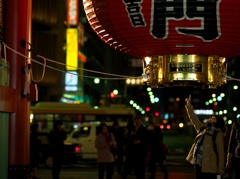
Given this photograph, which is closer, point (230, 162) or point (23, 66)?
point (23, 66)

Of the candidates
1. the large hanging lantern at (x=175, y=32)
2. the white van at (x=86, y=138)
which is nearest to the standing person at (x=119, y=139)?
the white van at (x=86, y=138)

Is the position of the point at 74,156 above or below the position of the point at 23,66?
below

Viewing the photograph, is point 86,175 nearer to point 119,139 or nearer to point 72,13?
point 119,139

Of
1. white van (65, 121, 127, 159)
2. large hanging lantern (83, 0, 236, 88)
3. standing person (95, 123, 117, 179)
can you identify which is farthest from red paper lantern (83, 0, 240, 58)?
white van (65, 121, 127, 159)

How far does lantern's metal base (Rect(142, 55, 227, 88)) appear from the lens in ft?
21.2

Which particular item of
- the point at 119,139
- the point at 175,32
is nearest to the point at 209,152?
the point at 175,32

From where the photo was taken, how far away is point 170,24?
20.1ft

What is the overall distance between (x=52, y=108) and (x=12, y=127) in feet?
75.1

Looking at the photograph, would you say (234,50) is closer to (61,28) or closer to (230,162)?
(230,162)

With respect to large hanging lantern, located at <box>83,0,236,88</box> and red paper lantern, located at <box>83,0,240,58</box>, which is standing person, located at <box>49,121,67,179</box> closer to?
large hanging lantern, located at <box>83,0,236,88</box>

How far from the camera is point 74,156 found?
2616 centimetres

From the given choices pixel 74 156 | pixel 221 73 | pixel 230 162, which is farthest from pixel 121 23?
pixel 74 156

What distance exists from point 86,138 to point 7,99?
18.3 meters

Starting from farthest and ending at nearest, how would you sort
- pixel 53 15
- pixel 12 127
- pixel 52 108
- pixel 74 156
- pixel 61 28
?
pixel 61 28 < pixel 53 15 < pixel 52 108 < pixel 74 156 < pixel 12 127
